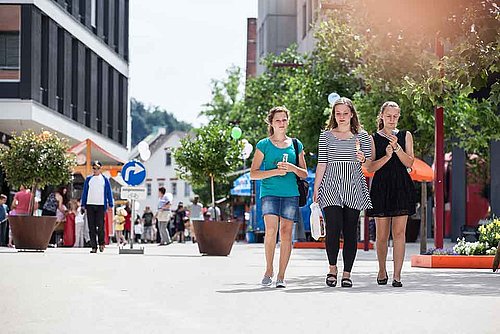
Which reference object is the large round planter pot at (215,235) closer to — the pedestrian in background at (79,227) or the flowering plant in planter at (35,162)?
the flowering plant in planter at (35,162)

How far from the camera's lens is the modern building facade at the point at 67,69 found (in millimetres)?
43094

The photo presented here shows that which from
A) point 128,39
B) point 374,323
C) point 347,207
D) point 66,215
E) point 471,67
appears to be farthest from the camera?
point 128,39

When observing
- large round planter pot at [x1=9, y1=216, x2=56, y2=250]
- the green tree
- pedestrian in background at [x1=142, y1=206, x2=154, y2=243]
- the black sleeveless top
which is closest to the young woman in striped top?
the black sleeveless top

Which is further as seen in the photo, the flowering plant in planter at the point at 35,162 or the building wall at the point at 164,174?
the building wall at the point at 164,174

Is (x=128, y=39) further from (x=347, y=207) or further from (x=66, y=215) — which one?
(x=347, y=207)

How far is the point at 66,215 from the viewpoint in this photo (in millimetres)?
34812

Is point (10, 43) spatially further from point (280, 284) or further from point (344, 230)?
point (280, 284)

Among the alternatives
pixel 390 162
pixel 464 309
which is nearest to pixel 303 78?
pixel 390 162

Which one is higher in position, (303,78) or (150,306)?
(303,78)

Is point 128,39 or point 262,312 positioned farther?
point 128,39

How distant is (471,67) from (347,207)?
4.78m

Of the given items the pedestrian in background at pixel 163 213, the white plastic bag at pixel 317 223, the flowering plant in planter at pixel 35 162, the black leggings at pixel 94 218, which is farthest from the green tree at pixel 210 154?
the white plastic bag at pixel 317 223

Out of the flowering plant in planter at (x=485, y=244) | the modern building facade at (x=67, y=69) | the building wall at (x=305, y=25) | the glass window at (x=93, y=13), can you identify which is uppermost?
the building wall at (x=305, y=25)

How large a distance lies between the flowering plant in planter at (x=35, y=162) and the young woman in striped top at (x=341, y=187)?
15545mm
